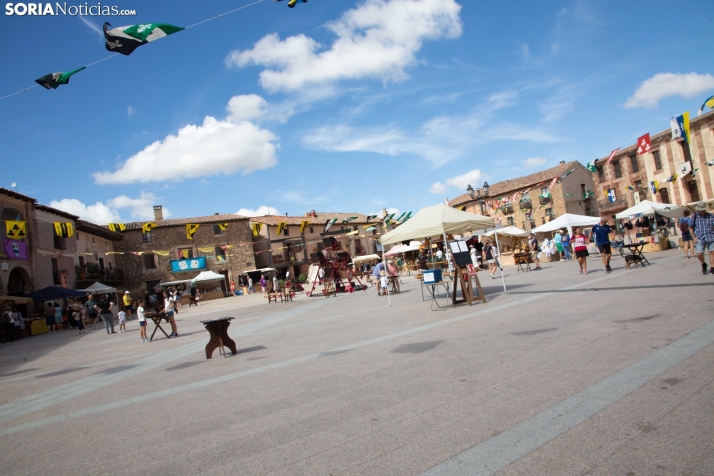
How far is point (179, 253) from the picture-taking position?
47.0 metres

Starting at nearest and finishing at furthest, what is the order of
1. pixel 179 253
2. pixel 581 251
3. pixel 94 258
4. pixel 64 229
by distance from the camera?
1. pixel 581 251
2. pixel 64 229
3. pixel 94 258
4. pixel 179 253

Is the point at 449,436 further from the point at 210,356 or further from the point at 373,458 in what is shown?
the point at 210,356

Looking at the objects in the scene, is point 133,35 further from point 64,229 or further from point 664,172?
point 664,172

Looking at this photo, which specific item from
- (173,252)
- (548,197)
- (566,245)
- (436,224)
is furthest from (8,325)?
(548,197)

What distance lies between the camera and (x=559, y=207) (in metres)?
49.0

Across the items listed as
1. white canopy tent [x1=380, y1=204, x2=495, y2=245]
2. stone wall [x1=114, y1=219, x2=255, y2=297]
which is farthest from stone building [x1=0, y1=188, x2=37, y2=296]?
white canopy tent [x1=380, y1=204, x2=495, y2=245]

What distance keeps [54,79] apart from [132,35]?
198cm

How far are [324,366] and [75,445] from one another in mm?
2781

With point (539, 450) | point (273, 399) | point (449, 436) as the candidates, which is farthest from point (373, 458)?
point (273, 399)

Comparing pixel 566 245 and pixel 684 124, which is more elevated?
pixel 684 124

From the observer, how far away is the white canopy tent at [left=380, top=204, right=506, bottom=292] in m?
11.1

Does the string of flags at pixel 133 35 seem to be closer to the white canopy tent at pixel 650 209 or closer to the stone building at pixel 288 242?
the white canopy tent at pixel 650 209

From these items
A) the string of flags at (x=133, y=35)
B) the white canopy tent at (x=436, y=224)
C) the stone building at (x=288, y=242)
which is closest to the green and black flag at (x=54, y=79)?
the string of flags at (x=133, y=35)

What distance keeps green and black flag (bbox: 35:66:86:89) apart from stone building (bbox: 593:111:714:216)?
101ft
